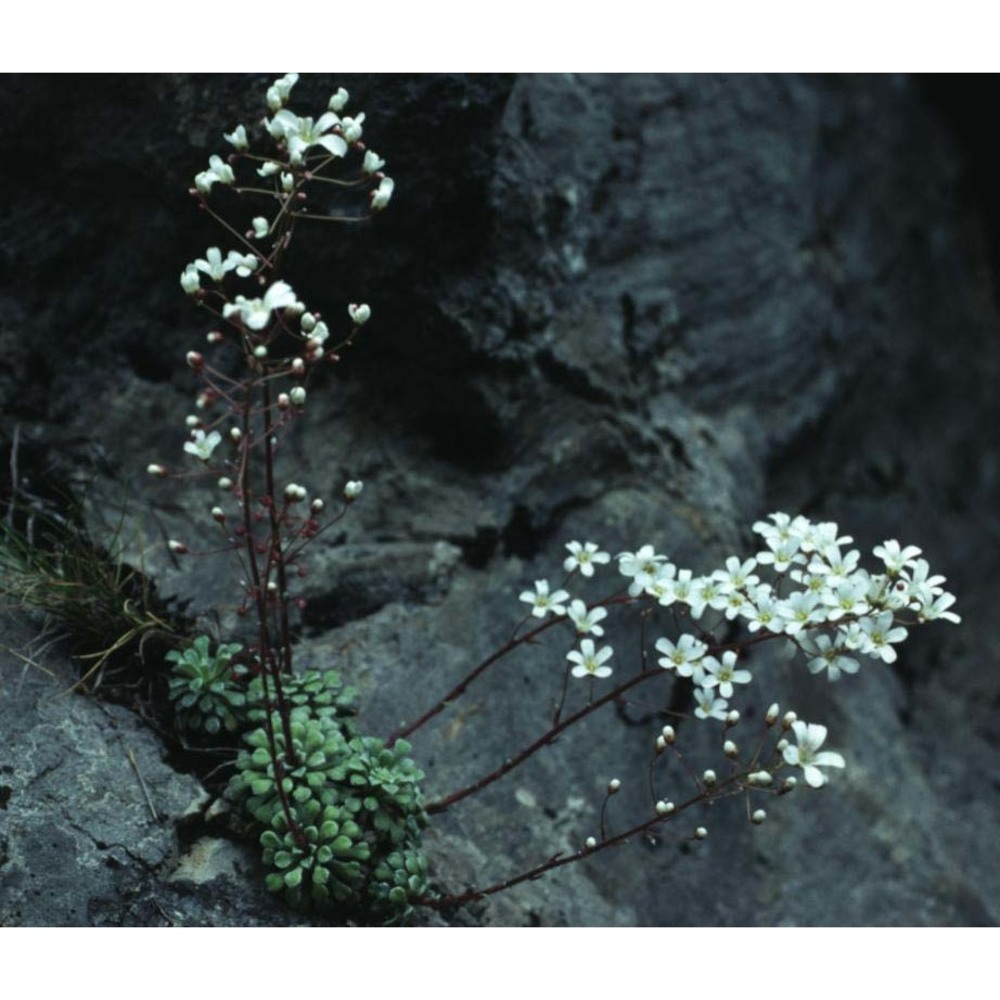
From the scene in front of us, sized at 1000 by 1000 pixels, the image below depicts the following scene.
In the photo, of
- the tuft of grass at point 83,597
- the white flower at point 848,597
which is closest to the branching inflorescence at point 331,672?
the white flower at point 848,597

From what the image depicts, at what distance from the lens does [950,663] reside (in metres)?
4.79

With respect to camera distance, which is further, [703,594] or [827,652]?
[703,594]

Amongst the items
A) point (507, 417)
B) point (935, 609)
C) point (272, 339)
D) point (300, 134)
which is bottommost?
point (507, 417)

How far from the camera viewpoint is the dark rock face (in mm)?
3234

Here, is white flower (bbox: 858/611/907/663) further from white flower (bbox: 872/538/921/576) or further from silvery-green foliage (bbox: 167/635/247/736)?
silvery-green foliage (bbox: 167/635/247/736)

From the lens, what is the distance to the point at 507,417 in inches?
142

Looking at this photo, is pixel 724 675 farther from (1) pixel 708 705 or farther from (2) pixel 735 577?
(2) pixel 735 577

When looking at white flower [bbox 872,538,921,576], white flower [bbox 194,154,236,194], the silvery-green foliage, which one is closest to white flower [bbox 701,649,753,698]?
white flower [bbox 872,538,921,576]

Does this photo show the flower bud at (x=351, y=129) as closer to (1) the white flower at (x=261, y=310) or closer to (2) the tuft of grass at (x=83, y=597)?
(1) the white flower at (x=261, y=310)

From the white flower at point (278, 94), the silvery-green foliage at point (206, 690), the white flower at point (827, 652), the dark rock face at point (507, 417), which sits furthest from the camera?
the dark rock face at point (507, 417)

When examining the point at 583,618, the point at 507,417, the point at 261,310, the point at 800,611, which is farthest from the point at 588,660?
the point at 507,417

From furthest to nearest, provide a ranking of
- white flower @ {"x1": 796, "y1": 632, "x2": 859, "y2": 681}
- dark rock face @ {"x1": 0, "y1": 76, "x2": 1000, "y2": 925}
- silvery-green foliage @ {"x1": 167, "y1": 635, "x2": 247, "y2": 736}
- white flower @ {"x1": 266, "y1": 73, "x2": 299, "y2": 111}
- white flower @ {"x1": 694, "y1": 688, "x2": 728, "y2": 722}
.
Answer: dark rock face @ {"x1": 0, "y1": 76, "x2": 1000, "y2": 925} < silvery-green foliage @ {"x1": 167, "y1": 635, "x2": 247, "y2": 736} < white flower @ {"x1": 694, "y1": 688, "x2": 728, "y2": 722} < white flower @ {"x1": 796, "y1": 632, "x2": 859, "y2": 681} < white flower @ {"x1": 266, "y1": 73, "x2": 299, "y2": 111}

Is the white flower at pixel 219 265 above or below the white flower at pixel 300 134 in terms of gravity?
below

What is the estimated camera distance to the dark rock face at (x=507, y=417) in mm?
3234
